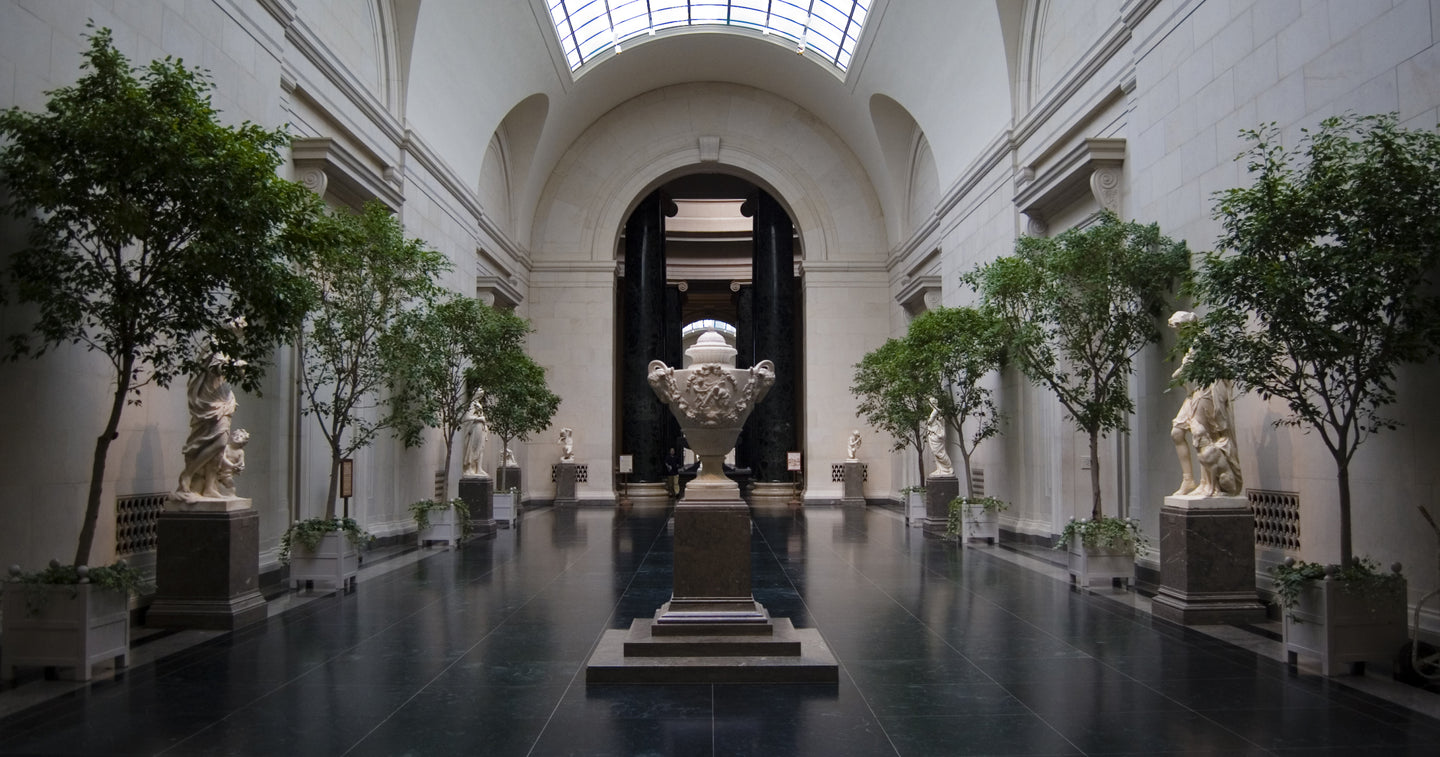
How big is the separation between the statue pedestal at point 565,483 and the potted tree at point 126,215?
19.4 m

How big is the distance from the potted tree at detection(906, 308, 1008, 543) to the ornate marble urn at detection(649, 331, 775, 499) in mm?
8535

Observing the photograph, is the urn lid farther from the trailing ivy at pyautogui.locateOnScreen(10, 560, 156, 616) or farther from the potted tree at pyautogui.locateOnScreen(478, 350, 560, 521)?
the potted tree at pyautogui.locateOnScreen(478, 350, 560, 521)

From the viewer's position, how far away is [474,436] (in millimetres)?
18578

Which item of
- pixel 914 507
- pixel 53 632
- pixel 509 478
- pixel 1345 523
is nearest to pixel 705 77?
pixel 509 478

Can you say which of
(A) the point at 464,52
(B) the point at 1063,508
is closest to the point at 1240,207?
(B) the point at 1063,508

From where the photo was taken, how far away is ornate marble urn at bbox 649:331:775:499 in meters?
7.19

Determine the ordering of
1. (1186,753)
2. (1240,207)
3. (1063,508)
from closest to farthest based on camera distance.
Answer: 1. (1186,753)
2. (1240,207)
3. (1063,508)

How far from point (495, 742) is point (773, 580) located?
22.4 feet

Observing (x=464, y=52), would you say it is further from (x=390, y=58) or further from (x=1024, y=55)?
(x=1024, y=55)

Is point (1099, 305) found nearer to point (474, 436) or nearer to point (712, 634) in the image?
point (712, 634)

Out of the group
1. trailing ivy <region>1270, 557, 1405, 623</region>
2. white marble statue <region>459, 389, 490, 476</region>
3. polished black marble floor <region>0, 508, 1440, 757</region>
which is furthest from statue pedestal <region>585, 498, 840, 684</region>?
white marble statue <region>459, 389, 490, 476</region>

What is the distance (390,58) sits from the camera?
1686cm

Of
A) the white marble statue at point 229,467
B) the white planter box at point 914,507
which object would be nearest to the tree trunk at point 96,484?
the white marble statue at point 229,467

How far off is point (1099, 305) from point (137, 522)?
10057 mm
